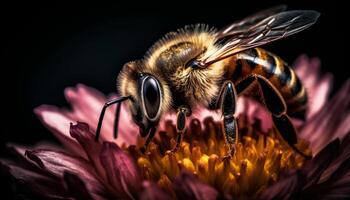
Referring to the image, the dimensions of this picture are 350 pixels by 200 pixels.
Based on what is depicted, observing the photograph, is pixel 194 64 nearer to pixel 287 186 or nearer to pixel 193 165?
pixel 193 165

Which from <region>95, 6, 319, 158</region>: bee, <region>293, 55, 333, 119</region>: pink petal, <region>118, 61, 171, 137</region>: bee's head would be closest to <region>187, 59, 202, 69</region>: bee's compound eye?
<region>95, 6, 319, 158</region>: bee

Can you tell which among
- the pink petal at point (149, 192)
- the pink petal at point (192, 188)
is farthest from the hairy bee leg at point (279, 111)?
the pink petal at point (149, 192)

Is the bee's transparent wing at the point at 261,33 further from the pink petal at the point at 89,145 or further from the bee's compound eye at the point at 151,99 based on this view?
the pink petal at the point at 89,145

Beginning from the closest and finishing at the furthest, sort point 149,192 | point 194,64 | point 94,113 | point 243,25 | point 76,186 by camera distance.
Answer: point 149,192 < point 76,186 < point 194,64 < point 243,25 < point 94,113

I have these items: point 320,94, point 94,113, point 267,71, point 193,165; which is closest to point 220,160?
point 193,165

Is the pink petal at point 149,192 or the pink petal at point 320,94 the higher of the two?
the pink petal at point 149,192

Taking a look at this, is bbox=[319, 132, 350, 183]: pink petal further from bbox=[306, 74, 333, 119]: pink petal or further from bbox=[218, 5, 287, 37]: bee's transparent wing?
bbox=[306, 74, 333, 119]: pink petal
